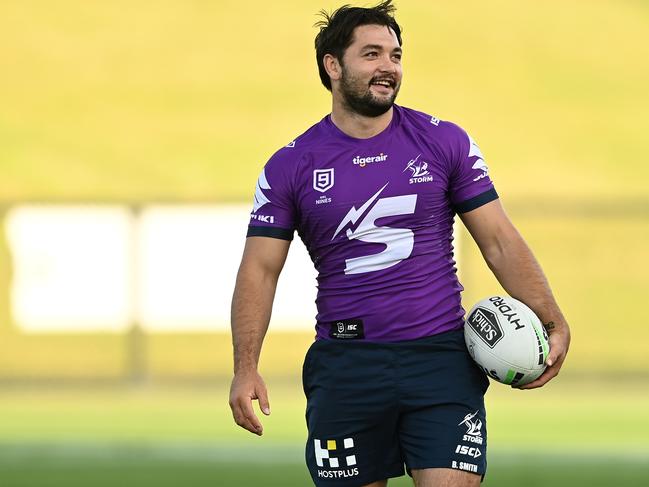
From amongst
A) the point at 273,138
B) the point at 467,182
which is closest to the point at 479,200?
the point at 467,182

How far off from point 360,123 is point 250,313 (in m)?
Answer: 0.93

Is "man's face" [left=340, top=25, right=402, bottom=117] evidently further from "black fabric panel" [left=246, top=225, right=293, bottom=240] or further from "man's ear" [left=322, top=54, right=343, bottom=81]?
"black fabric panel" [left=246, top=225, right=293, bottom=240]

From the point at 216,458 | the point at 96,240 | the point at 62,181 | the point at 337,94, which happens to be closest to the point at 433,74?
the point at 62,181

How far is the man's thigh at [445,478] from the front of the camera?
6094 mm

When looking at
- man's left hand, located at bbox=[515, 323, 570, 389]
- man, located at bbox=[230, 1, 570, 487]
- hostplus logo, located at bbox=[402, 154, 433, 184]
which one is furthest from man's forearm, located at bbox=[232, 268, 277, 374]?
man's left hand, located at bbox=[515, 323, 570, 389]

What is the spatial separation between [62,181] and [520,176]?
7.60 metres

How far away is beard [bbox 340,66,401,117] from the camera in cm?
634

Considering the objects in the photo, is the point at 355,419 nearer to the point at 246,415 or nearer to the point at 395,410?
the point at 395,410

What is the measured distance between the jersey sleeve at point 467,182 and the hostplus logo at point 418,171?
12 centimetres

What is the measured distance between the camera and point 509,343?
6.16 m

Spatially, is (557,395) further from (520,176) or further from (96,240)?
(520,176)

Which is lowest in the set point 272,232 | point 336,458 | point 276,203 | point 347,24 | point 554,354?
point 336,458

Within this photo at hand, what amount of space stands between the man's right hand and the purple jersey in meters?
0.39

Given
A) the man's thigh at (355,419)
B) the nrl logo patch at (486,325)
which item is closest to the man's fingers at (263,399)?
the man's thigh at (355,419)
